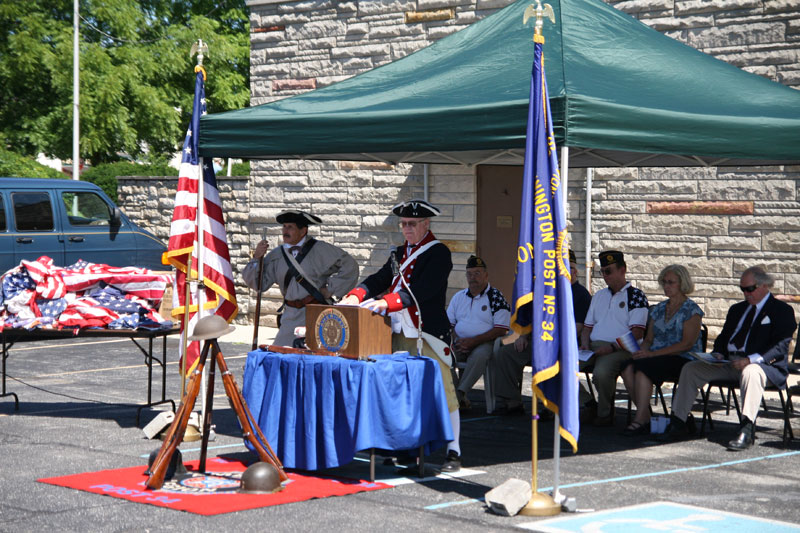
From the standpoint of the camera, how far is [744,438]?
849cm

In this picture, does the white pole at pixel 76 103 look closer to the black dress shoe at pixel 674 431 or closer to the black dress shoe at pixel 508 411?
the black dress shoe at pixel 508 411

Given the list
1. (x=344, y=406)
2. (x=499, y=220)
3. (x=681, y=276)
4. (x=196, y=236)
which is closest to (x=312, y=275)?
(x=196, y=236)

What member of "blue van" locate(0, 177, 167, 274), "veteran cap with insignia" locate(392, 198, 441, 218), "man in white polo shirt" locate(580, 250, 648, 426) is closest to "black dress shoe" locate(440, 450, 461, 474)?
"veteran cap with insignia" locate(392, 198, 441, 218)

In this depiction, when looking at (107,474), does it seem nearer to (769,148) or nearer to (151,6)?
(769,148)

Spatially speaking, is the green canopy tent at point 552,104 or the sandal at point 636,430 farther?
the sandal at point 636,430

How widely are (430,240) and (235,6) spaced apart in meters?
33.0

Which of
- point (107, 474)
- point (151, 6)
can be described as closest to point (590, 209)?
point (107, 474)

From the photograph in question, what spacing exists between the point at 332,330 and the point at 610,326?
324 centimetres

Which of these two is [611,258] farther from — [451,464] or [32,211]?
[32,211]

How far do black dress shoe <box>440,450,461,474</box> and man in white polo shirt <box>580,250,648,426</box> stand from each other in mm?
2210

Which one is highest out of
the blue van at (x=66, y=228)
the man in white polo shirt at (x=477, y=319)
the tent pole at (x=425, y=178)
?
the tent pole at (x=425, y=178)

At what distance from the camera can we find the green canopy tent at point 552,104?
7359 millimetres

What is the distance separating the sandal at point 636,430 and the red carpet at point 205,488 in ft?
9.18

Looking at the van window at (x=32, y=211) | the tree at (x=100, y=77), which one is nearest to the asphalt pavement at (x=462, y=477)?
the van window at (x=32, y=211)
